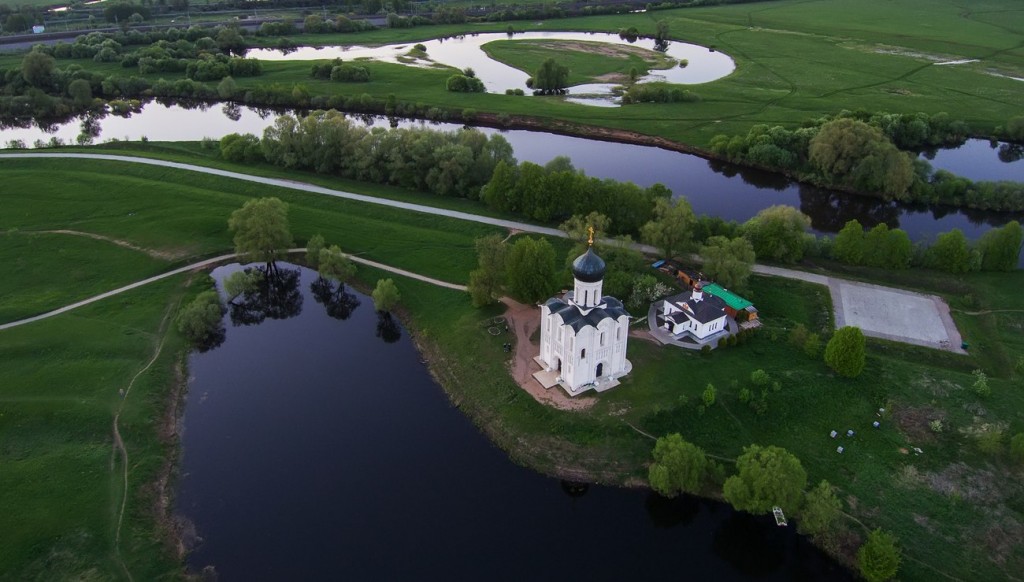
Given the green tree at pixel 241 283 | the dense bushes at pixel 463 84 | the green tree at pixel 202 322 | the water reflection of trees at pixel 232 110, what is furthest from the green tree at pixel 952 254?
the water reflection of trees at pixel 232 110

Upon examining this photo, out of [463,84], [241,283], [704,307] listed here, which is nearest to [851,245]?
[704,307]

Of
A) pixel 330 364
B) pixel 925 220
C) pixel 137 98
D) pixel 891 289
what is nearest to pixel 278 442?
pixel 330 364

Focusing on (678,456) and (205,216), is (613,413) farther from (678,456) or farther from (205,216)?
(205,216)

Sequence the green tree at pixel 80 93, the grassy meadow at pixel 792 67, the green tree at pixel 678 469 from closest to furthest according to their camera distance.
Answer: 1. the green tree at pixel 678 469
2. the grassy meadow at pixel 792 67
3. the green tree at pixel 80 93

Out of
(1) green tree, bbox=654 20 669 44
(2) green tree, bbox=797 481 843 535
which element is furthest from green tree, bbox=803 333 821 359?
(1) green tree, bbox=654 20 669 44

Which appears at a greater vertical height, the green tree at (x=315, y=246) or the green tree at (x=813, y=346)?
the green tree at (x=315, y=246)

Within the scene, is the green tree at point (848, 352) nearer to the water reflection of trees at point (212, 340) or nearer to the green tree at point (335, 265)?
the green tree at point (335, 265)

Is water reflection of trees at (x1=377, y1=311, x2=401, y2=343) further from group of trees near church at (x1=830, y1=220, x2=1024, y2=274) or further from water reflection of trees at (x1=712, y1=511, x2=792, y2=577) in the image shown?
group of trees near church at (x1=830, y1=220, x2=1024, y2=274)
